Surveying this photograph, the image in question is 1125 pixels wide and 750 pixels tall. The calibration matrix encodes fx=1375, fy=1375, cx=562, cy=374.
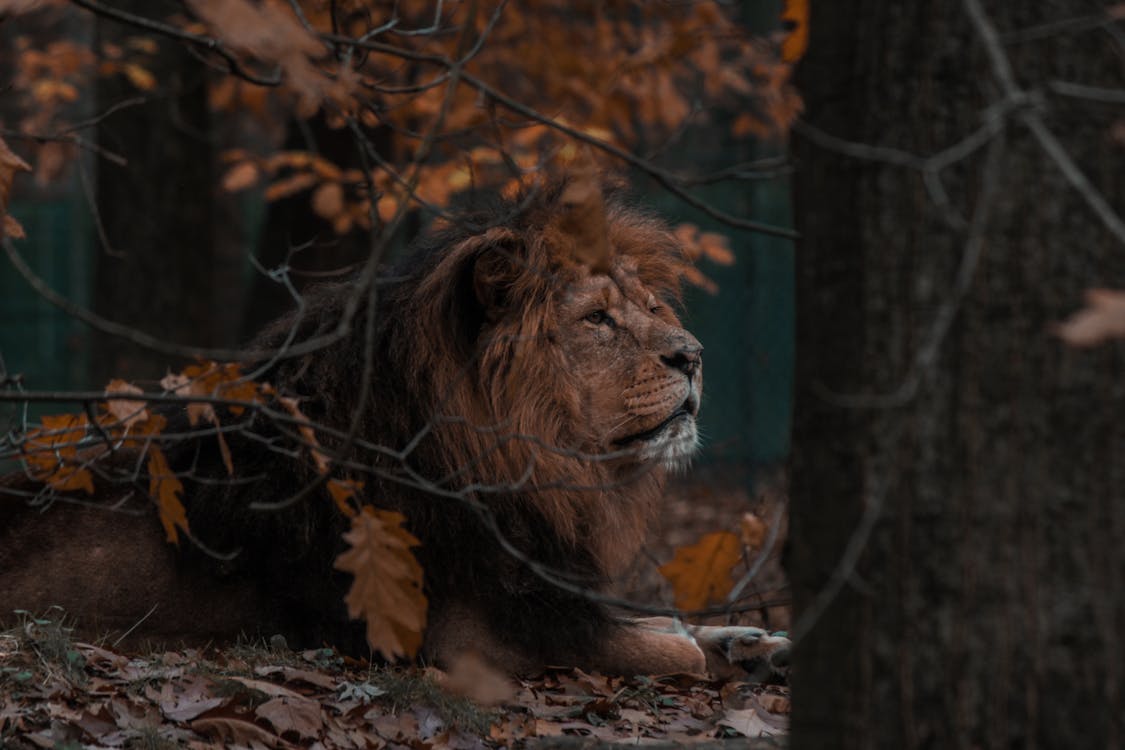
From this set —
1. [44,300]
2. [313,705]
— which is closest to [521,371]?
[313,705]

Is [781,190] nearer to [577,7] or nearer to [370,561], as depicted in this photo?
[577,7]

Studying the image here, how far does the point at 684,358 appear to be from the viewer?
4688 mm

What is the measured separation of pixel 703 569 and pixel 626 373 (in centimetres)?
185

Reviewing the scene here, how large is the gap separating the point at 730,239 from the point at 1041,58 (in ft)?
38.2

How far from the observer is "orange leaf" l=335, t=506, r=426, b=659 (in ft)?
9.82

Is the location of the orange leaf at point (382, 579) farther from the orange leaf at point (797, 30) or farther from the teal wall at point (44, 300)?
the teal wall at point (44, 300)

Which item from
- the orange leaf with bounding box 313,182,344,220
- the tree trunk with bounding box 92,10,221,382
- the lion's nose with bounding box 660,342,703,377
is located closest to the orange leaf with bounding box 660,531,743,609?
the lion's nose with bounding box 660,342,703,377

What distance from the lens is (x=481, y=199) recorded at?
5.10m

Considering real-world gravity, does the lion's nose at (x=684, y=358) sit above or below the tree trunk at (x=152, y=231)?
below

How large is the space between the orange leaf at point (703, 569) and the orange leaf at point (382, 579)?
0.57 m

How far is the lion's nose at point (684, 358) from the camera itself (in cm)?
466

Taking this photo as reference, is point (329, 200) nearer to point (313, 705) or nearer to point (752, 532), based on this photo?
point (313, 705)

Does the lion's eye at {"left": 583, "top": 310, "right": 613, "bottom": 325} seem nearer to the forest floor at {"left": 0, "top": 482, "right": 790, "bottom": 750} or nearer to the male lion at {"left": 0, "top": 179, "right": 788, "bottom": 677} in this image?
the male lion at {"left": 0, "top": 179, "right": 788, "bottom": 677}

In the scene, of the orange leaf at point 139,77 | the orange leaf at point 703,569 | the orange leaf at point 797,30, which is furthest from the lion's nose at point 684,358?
the orange leaf at point 139,77
